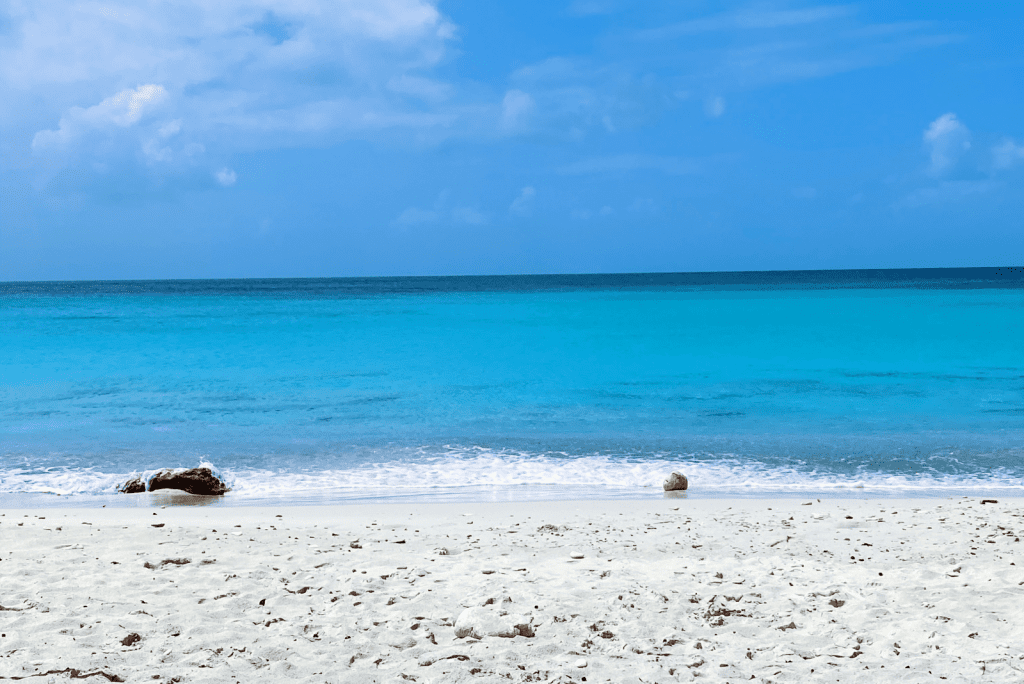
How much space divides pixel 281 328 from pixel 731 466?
31445 mm

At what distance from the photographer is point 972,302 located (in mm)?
55000

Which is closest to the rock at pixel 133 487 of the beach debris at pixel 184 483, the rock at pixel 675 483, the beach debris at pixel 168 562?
the beach debris at pixel 184 483

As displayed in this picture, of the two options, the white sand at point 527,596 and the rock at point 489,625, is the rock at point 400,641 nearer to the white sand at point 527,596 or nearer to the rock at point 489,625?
the white sand at point 527,596

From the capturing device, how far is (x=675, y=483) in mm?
A: 8953

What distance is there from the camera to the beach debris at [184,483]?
8812 mm

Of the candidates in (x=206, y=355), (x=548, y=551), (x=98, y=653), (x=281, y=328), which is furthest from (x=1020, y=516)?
(x=281, y=328)

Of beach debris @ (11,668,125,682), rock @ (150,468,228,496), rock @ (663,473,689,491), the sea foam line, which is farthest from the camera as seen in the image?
the sea foam line

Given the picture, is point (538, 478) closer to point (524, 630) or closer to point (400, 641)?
point (524, 630)

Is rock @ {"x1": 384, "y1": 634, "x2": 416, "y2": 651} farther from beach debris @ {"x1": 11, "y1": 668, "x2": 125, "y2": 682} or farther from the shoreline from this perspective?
the shoreline

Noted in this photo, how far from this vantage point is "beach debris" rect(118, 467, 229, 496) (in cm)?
881

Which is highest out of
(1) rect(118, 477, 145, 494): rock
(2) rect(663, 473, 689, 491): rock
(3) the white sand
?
(3) the white sand

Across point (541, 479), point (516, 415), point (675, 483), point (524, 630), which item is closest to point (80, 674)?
point (524, 630)

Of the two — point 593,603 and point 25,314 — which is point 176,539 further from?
point 25,314

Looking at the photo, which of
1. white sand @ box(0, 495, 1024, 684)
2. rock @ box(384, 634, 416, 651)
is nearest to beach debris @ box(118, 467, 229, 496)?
white sand @ box(0, 495, 1024, 684)
